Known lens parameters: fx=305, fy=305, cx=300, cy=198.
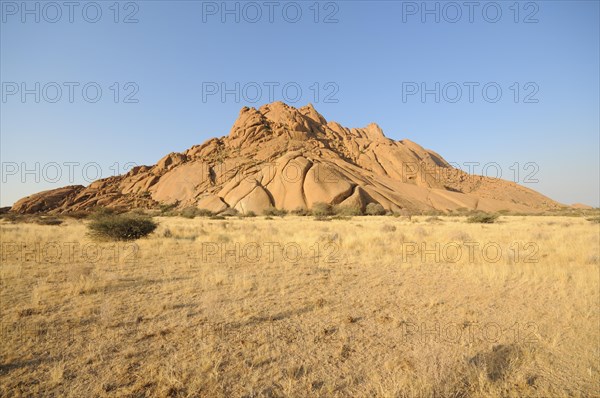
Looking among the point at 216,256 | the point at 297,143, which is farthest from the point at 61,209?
the point at 216,256

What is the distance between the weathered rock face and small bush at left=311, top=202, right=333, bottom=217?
11.4 ft

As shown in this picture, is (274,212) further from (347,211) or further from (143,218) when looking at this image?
(143,218)

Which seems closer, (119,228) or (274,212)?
(119,228)

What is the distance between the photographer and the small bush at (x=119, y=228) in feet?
44.7

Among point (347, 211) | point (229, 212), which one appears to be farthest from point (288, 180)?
point (347, 211)

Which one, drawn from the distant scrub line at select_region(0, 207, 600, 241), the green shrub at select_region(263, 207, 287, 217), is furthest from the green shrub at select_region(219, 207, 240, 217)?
the green shrub at select_region(263, 207, 287, 217)

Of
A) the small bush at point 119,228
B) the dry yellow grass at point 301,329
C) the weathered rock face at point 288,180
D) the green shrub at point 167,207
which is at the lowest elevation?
the dry yellow grass at point 301,329

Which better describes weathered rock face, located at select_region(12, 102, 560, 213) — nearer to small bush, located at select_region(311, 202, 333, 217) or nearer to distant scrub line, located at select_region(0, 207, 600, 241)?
distant scrub line, located at select_region(0, 207, 600, 241)

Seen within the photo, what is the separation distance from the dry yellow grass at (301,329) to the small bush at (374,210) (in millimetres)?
34357

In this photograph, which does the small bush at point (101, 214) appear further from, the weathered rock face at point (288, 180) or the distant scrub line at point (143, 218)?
the weathered rock face at point (288, 180)

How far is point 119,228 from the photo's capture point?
13.8m

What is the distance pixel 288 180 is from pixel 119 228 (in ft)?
123

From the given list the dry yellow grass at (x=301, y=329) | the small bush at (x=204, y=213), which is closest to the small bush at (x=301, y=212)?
the small bush at (x=204, y=213)

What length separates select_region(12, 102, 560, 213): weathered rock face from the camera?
48812 mm
